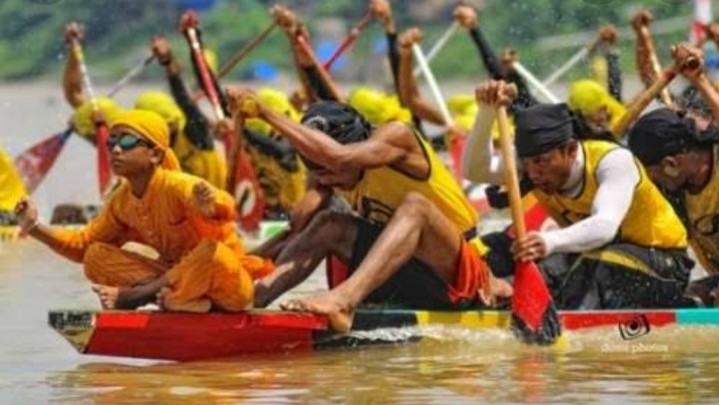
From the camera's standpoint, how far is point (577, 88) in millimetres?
18562

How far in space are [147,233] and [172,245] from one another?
0.38 ft

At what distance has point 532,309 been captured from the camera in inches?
417

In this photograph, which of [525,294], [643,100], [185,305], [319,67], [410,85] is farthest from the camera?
[410,85]

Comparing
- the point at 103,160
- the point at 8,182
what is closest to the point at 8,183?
the point at 8,182

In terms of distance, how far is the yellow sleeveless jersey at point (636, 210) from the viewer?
35.8 feet

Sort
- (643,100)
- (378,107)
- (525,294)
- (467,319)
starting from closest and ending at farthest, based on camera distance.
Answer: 1. (525,294)
2. (467,319)
3. (643,100)
4. (378,107)

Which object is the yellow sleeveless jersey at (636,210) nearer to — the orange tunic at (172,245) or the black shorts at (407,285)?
the black shorts at (407,285)

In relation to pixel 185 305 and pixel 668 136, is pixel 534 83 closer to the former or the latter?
pixel 668 136

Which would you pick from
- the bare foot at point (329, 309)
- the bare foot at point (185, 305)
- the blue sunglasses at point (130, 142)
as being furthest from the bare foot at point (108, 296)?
the bare foot at point (329, 309)

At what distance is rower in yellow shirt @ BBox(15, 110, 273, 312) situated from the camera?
10320 mm

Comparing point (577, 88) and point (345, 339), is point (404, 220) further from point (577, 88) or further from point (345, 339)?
point (577, 88)

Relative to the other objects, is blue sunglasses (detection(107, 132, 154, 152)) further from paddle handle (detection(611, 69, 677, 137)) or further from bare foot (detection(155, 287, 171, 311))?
paddle handle (detection(611, 69, 677, 137))

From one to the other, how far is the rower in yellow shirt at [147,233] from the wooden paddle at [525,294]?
38.7 inches

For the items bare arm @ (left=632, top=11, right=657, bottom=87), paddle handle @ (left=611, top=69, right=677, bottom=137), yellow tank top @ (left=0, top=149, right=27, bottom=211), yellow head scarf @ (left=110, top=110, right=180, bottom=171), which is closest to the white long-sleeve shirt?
paddle handle @ (left=611, top=69, right=677, bottom=137)
